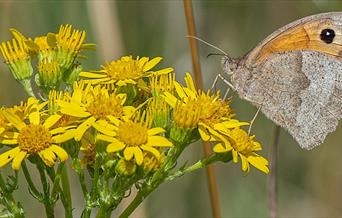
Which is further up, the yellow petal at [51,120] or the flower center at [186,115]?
the yellow petal at [51,120]

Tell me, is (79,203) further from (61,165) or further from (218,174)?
(61,165)

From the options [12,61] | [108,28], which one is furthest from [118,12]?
[12,61]

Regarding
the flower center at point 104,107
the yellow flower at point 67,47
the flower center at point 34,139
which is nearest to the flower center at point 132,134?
the flower center at point 104,107

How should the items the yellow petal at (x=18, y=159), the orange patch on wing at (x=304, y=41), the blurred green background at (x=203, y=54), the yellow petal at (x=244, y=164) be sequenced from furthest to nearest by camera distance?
the blurred green background at (x=203, y=54) → the orange patch on wing at (x=304, y=41) → the yellow petal at (x=244, y=164) → the yellow petal at (x=18, y=159)

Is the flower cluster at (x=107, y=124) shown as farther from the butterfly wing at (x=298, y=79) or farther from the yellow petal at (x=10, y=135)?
the butterfly wing at (x=298, y=79)

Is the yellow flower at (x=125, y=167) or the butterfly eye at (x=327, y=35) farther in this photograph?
the butterfly eye at (x=327, y=35)

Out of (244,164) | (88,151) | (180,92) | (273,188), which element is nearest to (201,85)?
(273,188)

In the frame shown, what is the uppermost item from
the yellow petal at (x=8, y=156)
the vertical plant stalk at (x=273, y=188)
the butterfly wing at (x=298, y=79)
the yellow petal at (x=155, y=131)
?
the yellow petal at (x=8, y=156)
